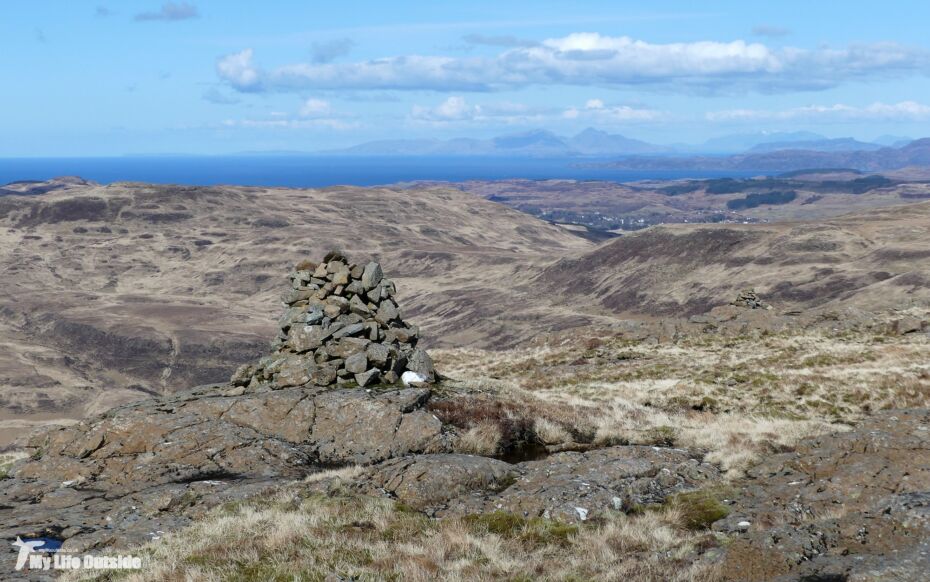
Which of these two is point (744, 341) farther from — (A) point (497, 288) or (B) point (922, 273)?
(A) point (497, 288)

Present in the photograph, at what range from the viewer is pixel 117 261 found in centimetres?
19675

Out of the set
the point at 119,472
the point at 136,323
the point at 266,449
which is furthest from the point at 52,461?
the point at 136,323

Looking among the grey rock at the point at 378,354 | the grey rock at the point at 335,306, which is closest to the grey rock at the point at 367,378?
the grey rock at the point at 378,354

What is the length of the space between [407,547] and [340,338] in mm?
12767

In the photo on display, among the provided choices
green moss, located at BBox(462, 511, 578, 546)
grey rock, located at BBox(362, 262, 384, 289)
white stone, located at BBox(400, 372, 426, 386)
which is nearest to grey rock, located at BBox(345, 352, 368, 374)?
white stone, located at BBox(400, 372, 426, 386)

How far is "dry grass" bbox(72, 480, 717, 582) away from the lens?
1033 centimetres

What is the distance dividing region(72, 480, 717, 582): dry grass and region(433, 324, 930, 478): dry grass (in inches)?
192

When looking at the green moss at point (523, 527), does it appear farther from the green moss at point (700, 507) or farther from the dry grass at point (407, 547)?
the green moss at point (700, 507)

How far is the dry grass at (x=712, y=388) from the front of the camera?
19.6 m

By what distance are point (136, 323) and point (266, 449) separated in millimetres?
133375

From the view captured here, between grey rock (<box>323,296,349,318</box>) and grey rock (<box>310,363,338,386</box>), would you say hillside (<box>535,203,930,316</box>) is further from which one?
grey rock (<box>310,363,338,386</box>)

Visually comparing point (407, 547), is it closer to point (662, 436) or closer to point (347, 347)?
point (662, 436)

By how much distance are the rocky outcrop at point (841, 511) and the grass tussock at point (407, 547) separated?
3.36 ft

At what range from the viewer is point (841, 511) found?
1204 cm
